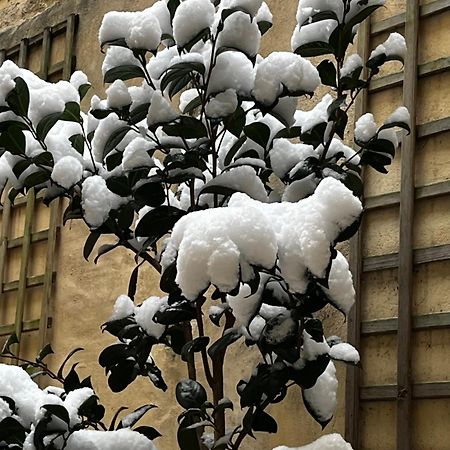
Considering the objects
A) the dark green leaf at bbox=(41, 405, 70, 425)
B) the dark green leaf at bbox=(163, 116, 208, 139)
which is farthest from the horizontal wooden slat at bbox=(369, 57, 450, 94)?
the dark green leaf at bbox=(41, 405, 70, 425)

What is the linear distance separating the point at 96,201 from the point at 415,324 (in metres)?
0.87

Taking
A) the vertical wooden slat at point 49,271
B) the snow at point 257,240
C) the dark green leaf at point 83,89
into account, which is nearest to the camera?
the snow at point 257,240

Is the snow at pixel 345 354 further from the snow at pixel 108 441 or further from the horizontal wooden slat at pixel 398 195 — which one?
the horizontal wooden slat at pixel 398 195

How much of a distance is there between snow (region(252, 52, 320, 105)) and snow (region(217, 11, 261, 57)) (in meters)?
0.05

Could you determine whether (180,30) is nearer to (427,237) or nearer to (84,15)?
(427,237)

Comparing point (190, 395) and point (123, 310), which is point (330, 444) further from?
→ point (123, 310)

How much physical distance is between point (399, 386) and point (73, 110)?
1.00m

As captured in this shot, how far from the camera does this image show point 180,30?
1.61 m

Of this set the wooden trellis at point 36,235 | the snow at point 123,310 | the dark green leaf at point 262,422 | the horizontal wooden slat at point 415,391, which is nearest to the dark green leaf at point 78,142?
the snow at point 123,310

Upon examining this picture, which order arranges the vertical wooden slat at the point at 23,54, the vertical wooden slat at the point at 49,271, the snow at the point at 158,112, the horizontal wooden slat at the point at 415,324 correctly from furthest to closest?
the vertical wooden slat at the point at 23,54 → the vertical wooden slat at the point at 49,271 → the horizontal wooden slat at the point at 415,324 → the snow at the point at 158,112

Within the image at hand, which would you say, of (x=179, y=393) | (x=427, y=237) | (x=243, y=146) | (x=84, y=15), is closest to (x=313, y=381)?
(x=179, y=393)

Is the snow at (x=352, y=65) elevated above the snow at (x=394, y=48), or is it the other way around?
the snow at (x=394, y=48)

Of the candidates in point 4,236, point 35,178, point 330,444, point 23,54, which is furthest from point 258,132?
point 23,54

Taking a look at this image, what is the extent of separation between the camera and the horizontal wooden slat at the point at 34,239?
11.4ft
